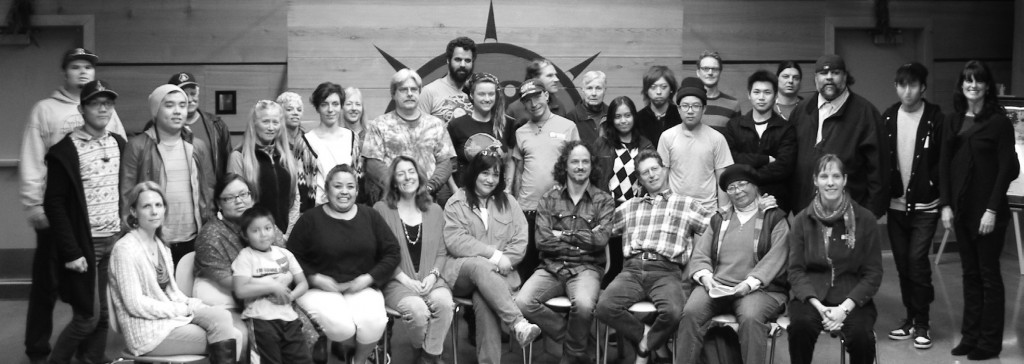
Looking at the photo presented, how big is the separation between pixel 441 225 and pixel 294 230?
687 millimetres

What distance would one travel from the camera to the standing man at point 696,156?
16.3 feet

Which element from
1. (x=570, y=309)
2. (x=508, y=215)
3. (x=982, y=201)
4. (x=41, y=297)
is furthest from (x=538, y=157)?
(x=41, y=297)

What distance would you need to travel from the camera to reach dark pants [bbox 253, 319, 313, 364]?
13.5ft

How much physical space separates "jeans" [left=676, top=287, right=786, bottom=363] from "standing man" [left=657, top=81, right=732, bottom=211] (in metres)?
0.64

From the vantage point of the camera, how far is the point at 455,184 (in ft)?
17.0

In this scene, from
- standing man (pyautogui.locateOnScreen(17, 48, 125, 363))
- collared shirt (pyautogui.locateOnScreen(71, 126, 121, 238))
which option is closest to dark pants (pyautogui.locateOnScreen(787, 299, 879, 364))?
collared shirt (pyautogui.locateOnScreen(71, 126, 121, 238))

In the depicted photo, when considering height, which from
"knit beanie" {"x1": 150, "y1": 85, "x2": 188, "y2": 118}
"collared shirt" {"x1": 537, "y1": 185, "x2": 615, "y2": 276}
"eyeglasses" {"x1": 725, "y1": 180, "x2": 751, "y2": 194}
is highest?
"knit beanie" {"x1": 150, "y1": 85, "x2": 188, "y2": 118}

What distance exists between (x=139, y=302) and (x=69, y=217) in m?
0.72

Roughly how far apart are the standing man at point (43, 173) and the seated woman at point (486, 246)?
164cm

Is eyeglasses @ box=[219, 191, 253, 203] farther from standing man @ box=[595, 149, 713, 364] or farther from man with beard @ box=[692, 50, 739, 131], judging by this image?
man with beard @ box=[692, 50, 739, 131]

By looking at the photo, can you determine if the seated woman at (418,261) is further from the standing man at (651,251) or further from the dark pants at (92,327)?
the dark pants at (92,327)

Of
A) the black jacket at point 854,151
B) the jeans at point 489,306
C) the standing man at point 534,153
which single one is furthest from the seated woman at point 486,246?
the black jacket at point 854,151

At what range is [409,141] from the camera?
4.98 m

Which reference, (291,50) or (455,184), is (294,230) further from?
(291,50)
